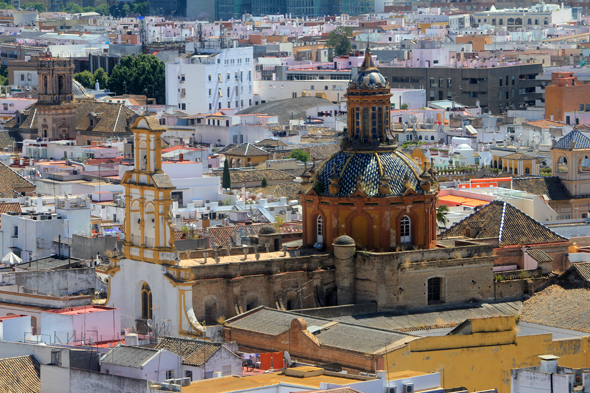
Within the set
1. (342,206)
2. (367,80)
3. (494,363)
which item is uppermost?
(367,80)

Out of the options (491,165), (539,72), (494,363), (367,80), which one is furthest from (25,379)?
(539,72)

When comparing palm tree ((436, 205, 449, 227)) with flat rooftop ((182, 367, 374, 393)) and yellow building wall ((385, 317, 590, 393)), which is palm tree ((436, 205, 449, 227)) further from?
flat rooftop ((182, 367, 374, 393))

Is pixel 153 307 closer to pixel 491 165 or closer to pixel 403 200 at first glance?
pixel 403 200

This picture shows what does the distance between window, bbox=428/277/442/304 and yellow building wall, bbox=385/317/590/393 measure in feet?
23.6

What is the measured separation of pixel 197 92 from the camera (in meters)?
174

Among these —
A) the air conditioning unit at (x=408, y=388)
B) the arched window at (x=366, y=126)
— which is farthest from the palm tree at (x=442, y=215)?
the air conditioning unit at (x=408, y=388)

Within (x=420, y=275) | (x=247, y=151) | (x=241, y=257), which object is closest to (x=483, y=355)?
(x=420, y=275)

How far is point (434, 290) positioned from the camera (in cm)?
7238

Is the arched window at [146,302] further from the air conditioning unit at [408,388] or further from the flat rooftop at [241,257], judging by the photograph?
the air conditioning unit at [408,388]

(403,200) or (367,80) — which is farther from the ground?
(367,80)

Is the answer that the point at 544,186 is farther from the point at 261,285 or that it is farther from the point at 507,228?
the point at 261,285

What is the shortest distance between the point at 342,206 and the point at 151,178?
8.22 meters

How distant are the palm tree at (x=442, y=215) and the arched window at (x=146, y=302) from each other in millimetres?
19997

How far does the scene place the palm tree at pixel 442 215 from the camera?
84.9 m
